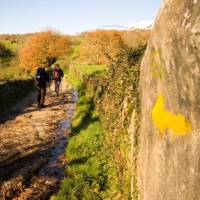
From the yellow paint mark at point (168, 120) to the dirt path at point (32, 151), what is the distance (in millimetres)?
4679

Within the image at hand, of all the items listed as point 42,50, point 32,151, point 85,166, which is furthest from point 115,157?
point 42,50

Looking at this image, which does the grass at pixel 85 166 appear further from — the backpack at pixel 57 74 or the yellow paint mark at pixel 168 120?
the backpack at pixel 57 74

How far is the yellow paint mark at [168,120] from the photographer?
9.86 feet

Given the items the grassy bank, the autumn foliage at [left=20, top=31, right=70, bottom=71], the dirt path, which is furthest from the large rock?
the autumn foliage at [left=20, top=31, right=70, bottom=71]

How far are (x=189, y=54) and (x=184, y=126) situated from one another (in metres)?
0.61

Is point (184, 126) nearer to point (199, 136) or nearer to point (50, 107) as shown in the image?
point (199, 136)

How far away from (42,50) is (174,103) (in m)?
56.1

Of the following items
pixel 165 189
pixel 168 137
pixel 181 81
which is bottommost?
pixel 165 189

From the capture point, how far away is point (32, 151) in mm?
10742

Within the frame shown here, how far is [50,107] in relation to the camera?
63.1 feet

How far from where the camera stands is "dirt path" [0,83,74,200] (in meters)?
7.97

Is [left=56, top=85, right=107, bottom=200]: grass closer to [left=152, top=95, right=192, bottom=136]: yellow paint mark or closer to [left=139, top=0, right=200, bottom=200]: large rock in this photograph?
[left=139, top=0, right=200, bottom=200]: large rock

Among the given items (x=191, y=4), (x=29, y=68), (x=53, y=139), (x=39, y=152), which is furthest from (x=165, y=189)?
(x=29, y=68)

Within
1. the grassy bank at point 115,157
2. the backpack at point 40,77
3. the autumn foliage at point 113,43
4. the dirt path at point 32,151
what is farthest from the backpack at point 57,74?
the grassy bank at point 115,157
